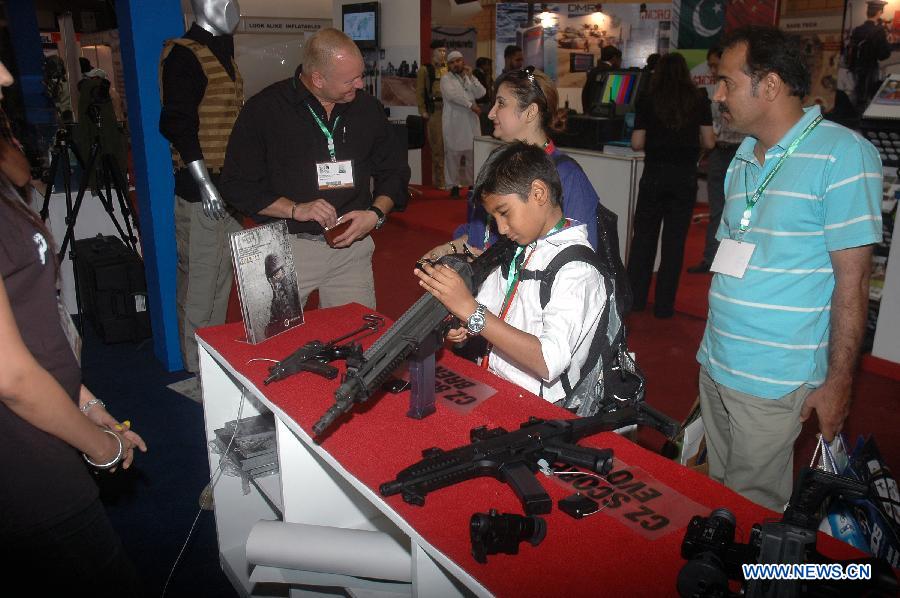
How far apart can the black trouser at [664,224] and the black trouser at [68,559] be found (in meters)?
4.12

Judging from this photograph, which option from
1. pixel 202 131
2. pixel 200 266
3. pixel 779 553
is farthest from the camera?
pixel 200 266

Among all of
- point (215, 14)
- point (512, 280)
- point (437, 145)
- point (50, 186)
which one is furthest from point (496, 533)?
point (437, 145)

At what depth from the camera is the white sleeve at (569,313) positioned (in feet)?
5.86

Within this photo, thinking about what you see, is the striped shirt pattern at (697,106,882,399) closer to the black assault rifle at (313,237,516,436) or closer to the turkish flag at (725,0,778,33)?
the black assault rifle at (313,237,516,436)

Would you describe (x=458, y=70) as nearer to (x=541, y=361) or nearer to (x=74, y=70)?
(x=74, y=70)

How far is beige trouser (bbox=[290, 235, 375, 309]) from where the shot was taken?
3043mm

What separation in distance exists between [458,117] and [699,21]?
3.27 meters

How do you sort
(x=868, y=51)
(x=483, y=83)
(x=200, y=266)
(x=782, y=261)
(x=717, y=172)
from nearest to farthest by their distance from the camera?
(x=782, y=261), (x=200, y=266), (x=717, y=172), (x=868, y=51), (x=483, y=83)

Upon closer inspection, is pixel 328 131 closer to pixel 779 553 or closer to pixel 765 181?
pixel 765 181

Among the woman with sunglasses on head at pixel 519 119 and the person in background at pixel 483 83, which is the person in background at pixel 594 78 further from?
the woman with sunglasses on head at pixel 519 119

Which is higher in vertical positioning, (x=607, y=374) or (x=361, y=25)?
(x=361, y=25)

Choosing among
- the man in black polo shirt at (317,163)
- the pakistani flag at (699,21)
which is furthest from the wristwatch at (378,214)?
the pakistani flag at (699,21)

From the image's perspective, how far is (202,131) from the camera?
3.49m

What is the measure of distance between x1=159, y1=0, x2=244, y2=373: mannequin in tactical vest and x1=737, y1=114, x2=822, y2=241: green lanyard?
98.5 inches
